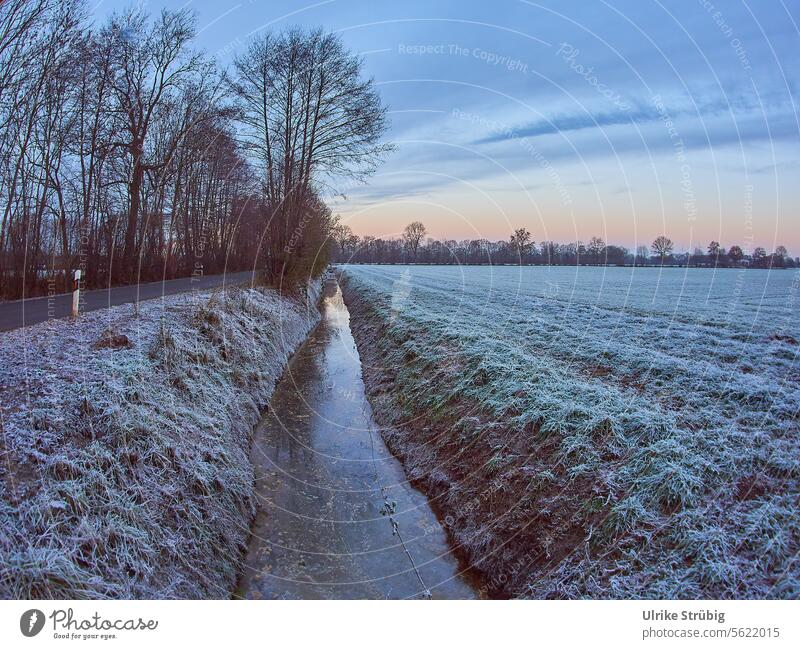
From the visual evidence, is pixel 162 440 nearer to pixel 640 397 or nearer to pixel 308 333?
pixel 640 397

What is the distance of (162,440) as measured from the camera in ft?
19.9

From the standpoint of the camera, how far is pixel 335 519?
6.69 metres

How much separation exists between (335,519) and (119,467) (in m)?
3.04

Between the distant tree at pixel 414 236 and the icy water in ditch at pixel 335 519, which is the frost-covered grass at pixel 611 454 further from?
the distant tree at pixel 414 236

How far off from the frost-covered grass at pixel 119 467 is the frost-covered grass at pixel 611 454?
3.36 metres

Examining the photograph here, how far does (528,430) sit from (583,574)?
266 centimetres

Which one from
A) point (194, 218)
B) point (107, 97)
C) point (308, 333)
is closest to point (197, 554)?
point (308, 333)

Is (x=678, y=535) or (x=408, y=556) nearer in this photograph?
(x=678, y=535)

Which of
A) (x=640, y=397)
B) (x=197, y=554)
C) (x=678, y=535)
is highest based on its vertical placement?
(x=640, y=397)
